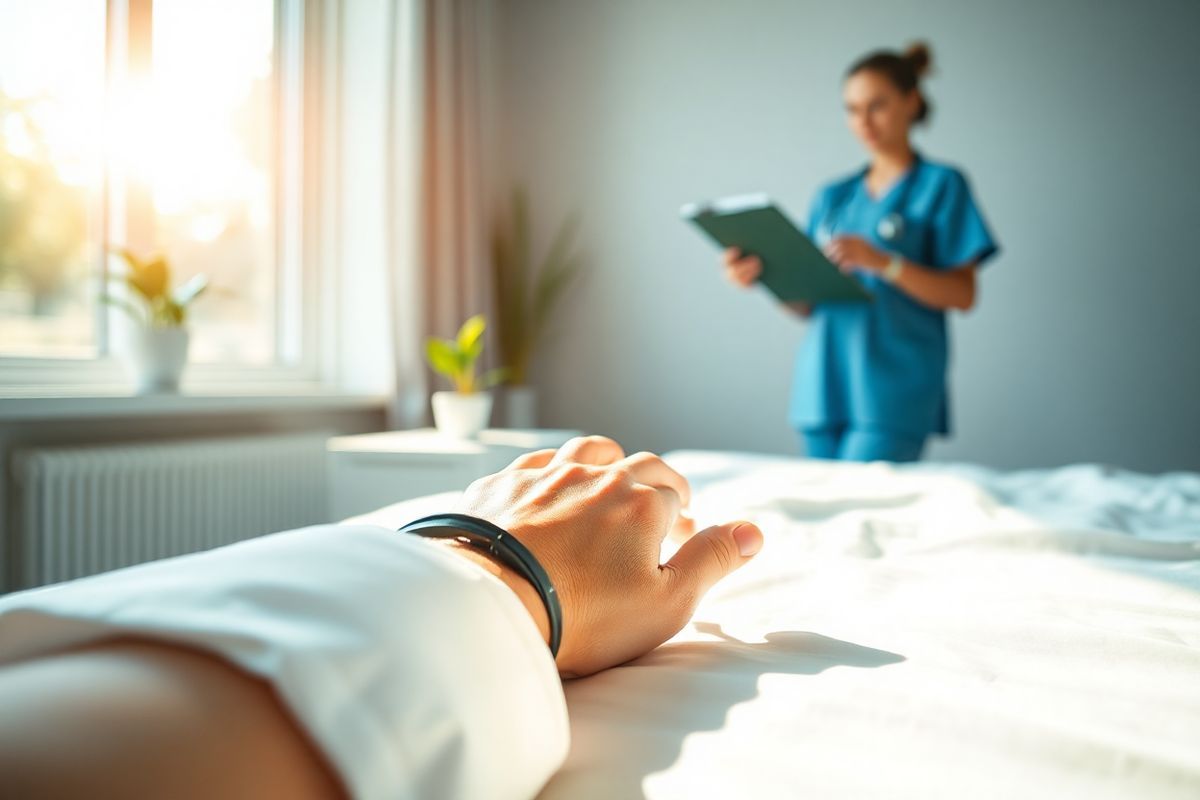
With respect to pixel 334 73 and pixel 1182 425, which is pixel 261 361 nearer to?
pixel 334 73

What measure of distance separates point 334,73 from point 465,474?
1650 mm

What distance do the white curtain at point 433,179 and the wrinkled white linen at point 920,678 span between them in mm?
2114

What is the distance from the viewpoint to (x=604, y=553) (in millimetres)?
607

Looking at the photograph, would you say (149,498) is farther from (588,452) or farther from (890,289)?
(890,289)

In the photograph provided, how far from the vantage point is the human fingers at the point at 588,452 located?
83 centimetres

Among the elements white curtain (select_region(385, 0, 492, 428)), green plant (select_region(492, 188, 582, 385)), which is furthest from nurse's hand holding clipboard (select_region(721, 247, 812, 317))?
green plant (select_region(492, 188, 582, 385))

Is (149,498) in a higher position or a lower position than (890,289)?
lower

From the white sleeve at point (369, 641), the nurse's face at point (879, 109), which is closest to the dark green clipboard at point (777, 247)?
the nurse's face at point (879, 109)

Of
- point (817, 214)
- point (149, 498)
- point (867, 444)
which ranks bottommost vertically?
point (149, 498)

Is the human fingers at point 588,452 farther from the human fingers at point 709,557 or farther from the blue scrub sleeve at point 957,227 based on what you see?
the blue scrub sleeve at point 957,227

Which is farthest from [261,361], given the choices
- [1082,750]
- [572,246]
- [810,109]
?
[1082,750]

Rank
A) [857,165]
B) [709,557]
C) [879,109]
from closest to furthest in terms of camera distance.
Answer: [709,557], [879,109], [857,165]

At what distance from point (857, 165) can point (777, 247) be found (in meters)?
1.50

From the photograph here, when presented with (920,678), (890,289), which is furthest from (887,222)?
(920,678)
